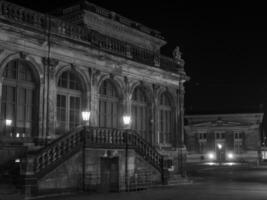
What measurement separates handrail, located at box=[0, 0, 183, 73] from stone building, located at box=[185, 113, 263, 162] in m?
39.5

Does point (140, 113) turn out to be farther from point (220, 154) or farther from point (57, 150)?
point (220, 154)

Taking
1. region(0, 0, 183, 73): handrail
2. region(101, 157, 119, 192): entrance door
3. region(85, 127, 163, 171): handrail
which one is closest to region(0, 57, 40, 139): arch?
region(0, 0, 183, 73): handrail

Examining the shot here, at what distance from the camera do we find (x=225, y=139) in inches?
2803

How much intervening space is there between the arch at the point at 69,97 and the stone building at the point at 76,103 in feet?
0.19

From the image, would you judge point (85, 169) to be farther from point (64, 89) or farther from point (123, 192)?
point (64, 89)

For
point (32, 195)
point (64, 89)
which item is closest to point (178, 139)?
point (64, 89)

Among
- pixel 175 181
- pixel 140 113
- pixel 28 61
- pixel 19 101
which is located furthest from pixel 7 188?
pixel 140 113

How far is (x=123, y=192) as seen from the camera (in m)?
22.9

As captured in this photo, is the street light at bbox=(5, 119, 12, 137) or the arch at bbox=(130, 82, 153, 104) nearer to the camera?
the street light at bbox=(5, 119, 12, 137)

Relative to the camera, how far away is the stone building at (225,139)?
70.2 meters

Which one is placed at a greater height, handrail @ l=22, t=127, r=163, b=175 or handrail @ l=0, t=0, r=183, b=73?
handrail @ l=0, t=0, r=183, b=73

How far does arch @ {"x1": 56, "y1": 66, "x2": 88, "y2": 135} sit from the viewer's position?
2580 cm

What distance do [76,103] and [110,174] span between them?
5461 mm

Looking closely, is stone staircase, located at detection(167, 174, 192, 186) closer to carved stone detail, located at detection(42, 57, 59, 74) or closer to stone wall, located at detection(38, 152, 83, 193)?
stone wall, located at detection(38, 152, 83, 193)
